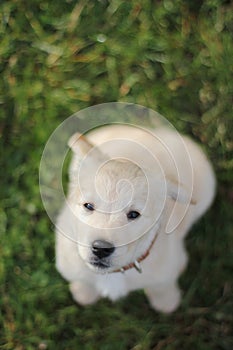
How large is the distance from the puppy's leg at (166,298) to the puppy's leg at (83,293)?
31 cm

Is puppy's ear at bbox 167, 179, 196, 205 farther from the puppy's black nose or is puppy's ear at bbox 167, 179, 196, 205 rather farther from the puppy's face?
the puppy's black nose

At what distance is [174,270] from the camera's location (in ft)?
10.7

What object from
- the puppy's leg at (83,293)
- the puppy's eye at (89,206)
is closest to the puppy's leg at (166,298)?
the puppy's leg at (83,293)

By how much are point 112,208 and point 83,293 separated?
105cm

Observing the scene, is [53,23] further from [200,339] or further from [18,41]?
[200,339]

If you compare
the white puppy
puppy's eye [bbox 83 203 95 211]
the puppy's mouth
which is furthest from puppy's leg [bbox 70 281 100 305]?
puppy's eye [bbox 83 203 95 211]

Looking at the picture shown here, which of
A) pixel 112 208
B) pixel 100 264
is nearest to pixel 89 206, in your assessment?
pixel 112 208

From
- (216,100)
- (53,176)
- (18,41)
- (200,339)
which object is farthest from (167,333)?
(18,41)

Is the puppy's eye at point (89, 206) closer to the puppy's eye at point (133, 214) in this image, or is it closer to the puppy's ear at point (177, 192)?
the puppy's eye at point (133, 214)

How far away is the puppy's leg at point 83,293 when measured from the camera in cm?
340

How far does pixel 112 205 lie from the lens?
8.34ft

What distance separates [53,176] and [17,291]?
0.71 m

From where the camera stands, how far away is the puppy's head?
100 inches

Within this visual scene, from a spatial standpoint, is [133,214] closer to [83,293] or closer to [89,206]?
[89,206]
